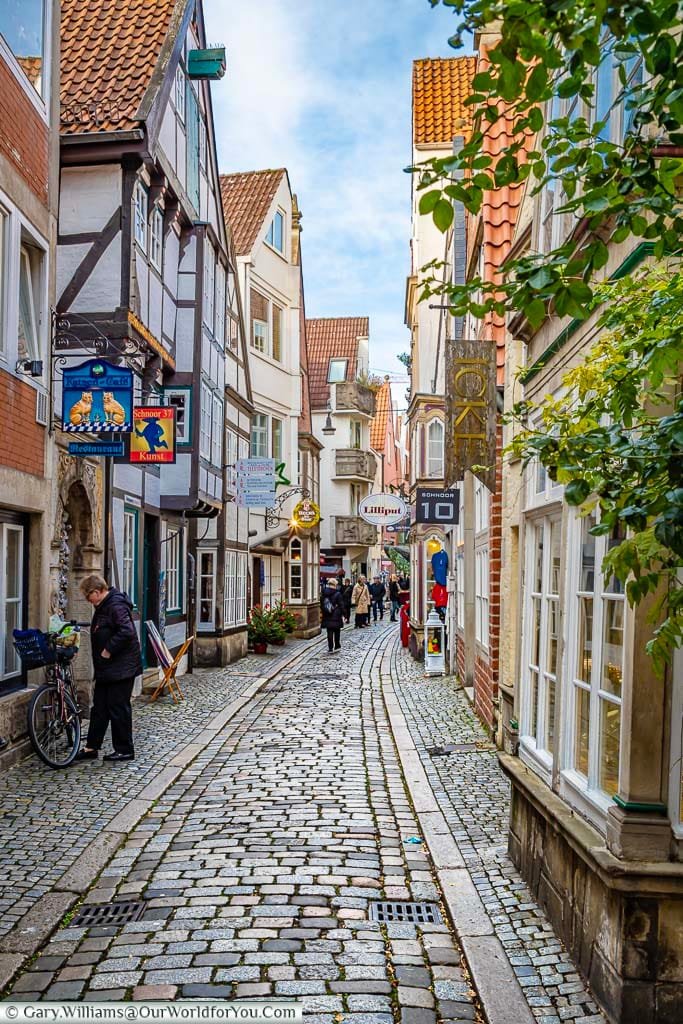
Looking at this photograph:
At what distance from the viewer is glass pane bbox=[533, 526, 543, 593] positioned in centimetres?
665

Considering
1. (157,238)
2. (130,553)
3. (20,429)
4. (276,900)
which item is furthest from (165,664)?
(276,900)

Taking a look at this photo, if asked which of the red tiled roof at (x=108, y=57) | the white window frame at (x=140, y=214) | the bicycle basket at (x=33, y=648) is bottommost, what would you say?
the bicycle basket at (x=33, y=648)

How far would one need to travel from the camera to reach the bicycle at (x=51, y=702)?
9.58 metres

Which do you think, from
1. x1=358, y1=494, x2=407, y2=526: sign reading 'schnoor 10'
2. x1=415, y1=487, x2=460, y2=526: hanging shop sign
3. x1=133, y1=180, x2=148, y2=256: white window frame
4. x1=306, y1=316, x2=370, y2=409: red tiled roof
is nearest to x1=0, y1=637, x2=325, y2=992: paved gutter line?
x1=415, y1=487, x2=460, y2=526: hanging shop sign

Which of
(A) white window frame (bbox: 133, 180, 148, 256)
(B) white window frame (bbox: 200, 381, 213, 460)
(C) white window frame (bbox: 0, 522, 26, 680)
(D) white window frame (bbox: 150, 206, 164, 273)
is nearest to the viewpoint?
(C) white window frame (bbox: 0, 522, 26, 680)

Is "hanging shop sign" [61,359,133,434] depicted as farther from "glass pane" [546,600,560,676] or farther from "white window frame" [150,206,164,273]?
"glass pane" [546,600,560,676]

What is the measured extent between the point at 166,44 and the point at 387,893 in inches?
527

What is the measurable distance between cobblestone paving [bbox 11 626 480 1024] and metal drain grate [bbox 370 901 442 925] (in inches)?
2.6

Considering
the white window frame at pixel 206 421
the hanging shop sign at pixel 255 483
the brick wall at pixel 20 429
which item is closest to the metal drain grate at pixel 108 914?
the brick wall at pixel 20 429

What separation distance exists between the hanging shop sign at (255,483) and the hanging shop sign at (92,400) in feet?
34.2

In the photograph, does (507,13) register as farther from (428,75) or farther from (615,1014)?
(428,75)

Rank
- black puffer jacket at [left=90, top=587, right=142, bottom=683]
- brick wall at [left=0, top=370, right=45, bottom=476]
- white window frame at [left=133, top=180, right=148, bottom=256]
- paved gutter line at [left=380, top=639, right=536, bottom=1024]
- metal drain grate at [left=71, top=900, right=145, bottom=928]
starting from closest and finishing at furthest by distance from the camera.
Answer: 1. paved gutter line at [left=380, top=639, right=536, bottom=1024]
2. metal drain grate at [left=71, top=900, right=145, bottom=928]
3. brick wall at [left=0, top=370, right=45, bottom=476]
4. black puffer jacket at [left=90, top=587, right=142, bottom=683]
5. white window frame at [left=133, top=180, right=148, bottom=256]

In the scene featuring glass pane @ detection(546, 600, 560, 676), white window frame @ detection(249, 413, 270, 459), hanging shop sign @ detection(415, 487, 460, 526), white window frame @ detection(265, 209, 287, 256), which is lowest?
glass pane @ detection(546, 600, 560, 676)

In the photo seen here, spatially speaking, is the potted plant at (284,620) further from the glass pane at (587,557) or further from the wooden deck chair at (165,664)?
the glass pane at (587,557)
